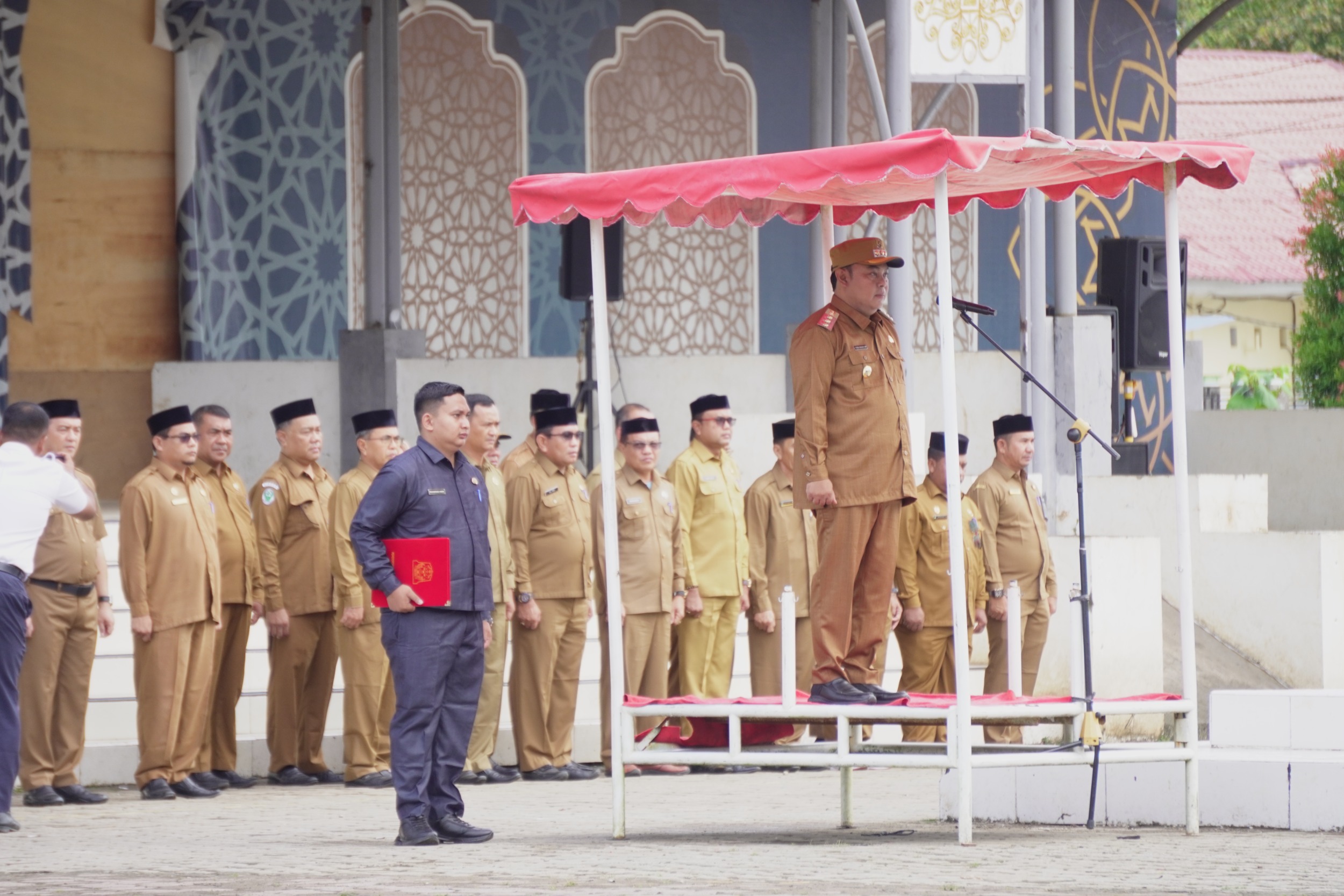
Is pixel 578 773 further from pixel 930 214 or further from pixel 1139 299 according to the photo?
pixel 930 214

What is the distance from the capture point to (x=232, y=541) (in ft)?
32.6

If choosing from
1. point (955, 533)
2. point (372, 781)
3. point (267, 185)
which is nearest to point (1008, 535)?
point (372, 781)

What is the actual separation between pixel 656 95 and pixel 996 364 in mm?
3882

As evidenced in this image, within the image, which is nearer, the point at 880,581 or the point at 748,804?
the point at 880,581

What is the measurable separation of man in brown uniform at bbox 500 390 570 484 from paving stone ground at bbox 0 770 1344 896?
1.91 meters

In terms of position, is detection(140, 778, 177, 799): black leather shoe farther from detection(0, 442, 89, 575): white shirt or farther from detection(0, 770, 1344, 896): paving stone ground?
detection(0, 442, 89, 575): white shirt

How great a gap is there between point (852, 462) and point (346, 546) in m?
3.35

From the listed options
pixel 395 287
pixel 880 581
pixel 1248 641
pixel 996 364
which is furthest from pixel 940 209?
pixel 395 287

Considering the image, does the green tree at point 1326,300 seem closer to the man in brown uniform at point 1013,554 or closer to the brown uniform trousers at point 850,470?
the man in brown uniform at point 1013,554

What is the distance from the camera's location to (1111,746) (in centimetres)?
735

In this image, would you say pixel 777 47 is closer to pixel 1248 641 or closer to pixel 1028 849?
pixel 1248 641

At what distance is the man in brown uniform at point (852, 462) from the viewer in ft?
24.0

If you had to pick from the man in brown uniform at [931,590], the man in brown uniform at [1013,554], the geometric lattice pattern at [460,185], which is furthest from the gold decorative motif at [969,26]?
the geometric lattice pattern at [460,185]

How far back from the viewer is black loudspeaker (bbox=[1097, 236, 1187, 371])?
45.2 ft
